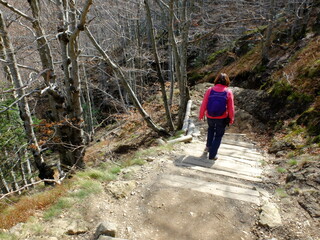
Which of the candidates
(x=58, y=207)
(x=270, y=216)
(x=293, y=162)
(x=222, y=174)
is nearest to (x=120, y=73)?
(x=222, y=174)

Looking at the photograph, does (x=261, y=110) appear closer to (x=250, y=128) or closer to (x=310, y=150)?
(x=250, y=128)

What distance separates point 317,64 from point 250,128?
3.32 metres

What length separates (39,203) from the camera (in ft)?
10.0

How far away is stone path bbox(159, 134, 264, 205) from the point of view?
3.56 meters

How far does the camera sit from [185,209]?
312cm

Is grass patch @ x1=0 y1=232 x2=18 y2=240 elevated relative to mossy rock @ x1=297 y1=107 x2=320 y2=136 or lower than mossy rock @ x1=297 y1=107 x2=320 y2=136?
elevated

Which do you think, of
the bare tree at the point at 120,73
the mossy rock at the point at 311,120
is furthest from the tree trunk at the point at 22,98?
the mossy rock at the point at 311,120

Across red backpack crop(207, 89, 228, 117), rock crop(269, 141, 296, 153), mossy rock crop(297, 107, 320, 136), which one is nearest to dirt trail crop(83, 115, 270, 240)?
red backpack crop(207, 89, 228, 117)

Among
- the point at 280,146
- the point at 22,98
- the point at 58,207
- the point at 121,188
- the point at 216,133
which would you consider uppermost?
the point at 22,98

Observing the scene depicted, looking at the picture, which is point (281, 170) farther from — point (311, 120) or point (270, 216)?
point (311, 120)

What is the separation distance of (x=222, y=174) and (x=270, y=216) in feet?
4.08

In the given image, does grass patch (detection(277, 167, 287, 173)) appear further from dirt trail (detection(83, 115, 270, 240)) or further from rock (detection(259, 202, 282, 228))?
rock (detection(259, 202, 282, 228))

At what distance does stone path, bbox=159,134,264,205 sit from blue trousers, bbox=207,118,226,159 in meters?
0.28

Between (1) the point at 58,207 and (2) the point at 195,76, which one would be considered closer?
→ (1) the point at 58,207
